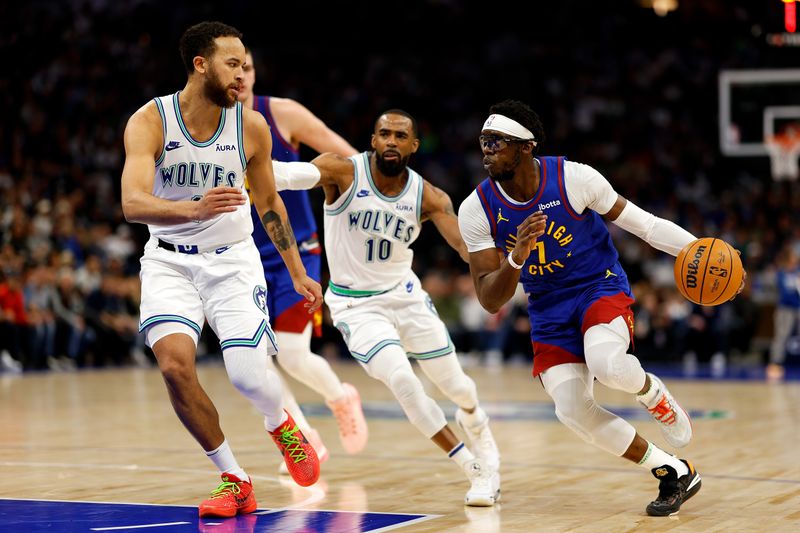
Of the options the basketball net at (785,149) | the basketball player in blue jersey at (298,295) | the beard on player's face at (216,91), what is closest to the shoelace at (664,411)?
the basketball player in blue jersey at (298,295)

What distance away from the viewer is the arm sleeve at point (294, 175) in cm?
692

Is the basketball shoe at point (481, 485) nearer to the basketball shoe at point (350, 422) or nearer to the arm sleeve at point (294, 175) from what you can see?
the basketball shoe at point (350, 422)

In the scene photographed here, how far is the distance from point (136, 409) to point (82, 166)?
1075 cm

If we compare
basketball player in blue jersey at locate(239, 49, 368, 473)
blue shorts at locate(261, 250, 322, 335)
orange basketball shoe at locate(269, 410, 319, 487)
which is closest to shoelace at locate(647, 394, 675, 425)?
orange basketball shoe at locate(269, 410, 319, 487)

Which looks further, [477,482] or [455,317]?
[455,317]

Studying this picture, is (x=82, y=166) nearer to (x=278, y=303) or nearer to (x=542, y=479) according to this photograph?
(x=278, y=303)

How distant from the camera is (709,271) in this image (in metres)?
5.99

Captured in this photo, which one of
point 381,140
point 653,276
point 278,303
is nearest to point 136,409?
point 278,303

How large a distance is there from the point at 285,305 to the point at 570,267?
2.41 m

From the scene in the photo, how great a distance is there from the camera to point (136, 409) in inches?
473

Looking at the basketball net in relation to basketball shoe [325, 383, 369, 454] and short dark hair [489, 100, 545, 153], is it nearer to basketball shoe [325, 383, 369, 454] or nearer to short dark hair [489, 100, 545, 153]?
basketball shoe [325, 383, 369, 454]

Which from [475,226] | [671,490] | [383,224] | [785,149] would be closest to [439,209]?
[383,224]

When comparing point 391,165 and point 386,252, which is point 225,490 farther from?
point 391,165

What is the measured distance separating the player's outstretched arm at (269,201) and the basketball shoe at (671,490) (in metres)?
1.98
